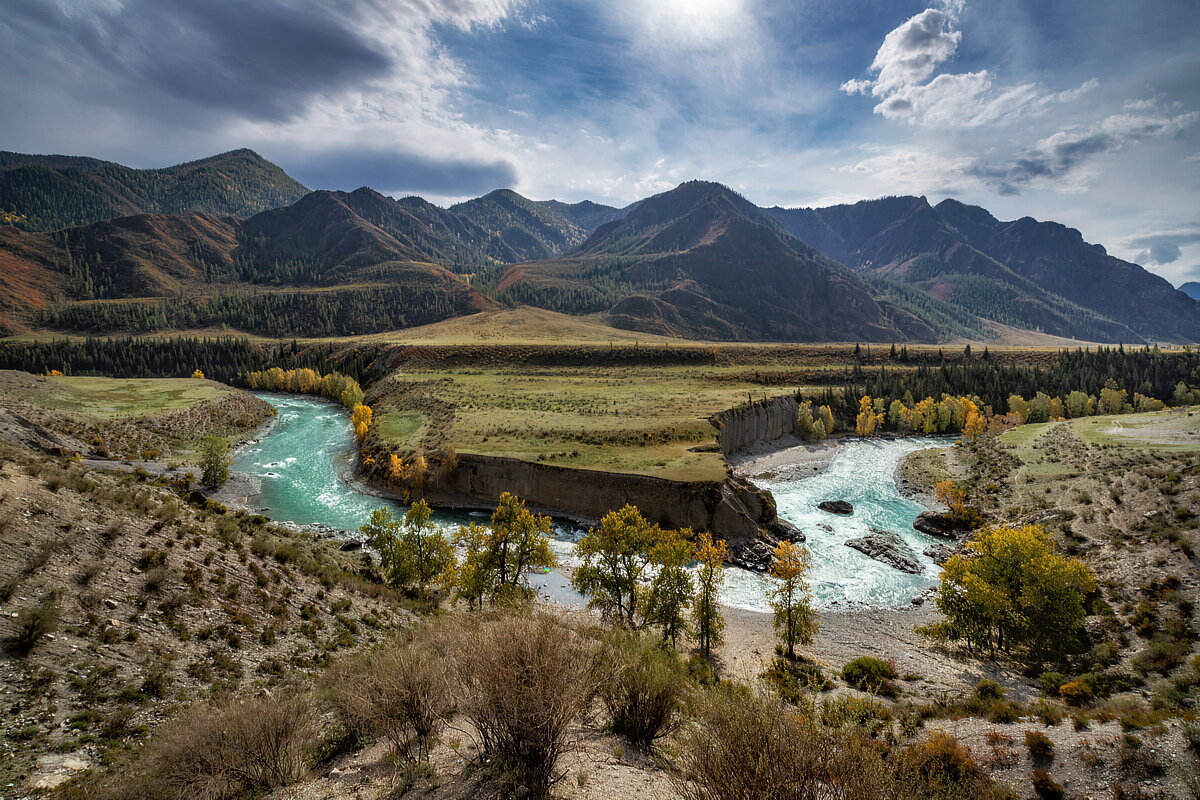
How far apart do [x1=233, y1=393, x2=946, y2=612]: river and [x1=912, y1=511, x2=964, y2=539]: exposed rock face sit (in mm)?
1280

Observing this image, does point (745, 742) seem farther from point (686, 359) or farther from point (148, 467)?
point (686, 359)

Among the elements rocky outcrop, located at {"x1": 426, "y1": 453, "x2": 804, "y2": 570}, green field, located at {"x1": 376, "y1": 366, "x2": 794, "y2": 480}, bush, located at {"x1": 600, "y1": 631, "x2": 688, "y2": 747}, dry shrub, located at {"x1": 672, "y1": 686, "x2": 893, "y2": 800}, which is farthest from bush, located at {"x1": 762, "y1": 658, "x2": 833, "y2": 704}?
green field, located at {"x1": 376, "y1": 366, "x2": 794, "y2": 480}

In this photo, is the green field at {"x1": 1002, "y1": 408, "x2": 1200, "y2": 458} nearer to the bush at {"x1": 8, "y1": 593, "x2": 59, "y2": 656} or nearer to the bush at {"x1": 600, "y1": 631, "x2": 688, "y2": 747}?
the bush at {"x1": 600, "y1": 631, "x2": 688, "y2": 747}

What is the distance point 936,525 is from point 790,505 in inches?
586

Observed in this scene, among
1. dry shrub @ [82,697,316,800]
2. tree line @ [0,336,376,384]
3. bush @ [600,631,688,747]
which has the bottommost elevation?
bush @ [600,631,688,747]

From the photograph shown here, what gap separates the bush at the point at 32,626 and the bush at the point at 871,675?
33.8 m

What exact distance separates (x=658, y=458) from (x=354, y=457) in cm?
4596

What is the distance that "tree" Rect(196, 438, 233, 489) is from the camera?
5666cm

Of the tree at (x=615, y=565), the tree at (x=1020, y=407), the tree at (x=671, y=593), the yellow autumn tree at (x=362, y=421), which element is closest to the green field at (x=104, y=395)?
the yellow autumn tree at (x=362, y=421)

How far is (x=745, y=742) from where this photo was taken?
32.1 ft

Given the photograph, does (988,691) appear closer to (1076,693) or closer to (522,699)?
(1076,693)

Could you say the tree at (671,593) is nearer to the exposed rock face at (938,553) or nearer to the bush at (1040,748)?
the bush at (1040,748)

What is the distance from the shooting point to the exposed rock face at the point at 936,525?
168 feet

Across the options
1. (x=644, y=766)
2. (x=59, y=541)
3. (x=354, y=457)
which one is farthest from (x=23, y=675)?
(x=354, y=457)
